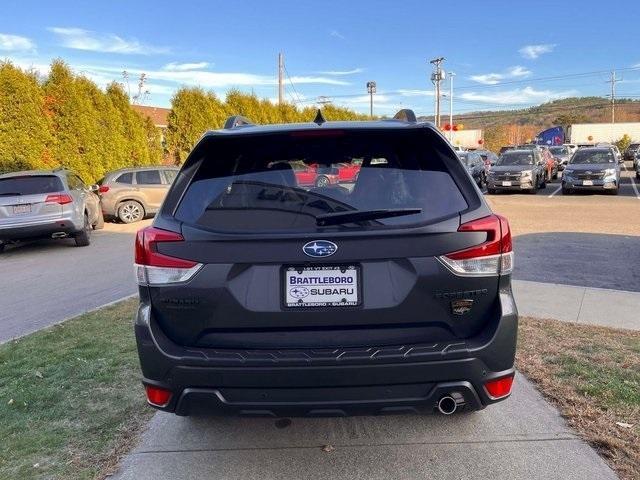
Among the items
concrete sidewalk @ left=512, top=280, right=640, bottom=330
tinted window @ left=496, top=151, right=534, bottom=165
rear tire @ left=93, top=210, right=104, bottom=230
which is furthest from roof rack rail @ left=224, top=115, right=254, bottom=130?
tinted window @ left=496, top=151, right=534, bottom=165

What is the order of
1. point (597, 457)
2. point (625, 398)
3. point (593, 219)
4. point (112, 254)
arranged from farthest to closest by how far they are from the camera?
point (593, 219)
point (112, 254)
point (625, 398)
point (597, 457)

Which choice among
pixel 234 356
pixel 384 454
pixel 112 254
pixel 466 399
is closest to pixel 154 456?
pixel 234 356

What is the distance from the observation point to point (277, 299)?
2.64 metres

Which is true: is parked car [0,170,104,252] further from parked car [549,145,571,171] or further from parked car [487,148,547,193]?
parked car [549,145,571,171]

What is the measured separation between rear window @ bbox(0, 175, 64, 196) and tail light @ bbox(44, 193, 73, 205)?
0.47 feet

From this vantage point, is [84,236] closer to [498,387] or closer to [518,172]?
[498,387]

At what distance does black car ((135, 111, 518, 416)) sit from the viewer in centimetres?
262

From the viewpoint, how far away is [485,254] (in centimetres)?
270

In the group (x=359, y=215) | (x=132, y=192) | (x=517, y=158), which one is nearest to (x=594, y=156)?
(x=517, y=158)

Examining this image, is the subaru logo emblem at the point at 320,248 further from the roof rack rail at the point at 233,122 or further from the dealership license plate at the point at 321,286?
the roof rack rail at the point at 233,122

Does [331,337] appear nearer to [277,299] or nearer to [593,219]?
[277,299]

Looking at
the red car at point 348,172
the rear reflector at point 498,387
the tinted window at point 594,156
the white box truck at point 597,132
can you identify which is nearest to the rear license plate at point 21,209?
the red car at point 348,172

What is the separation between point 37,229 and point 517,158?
19.2 meters

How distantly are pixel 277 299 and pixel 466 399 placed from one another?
3.47ft
